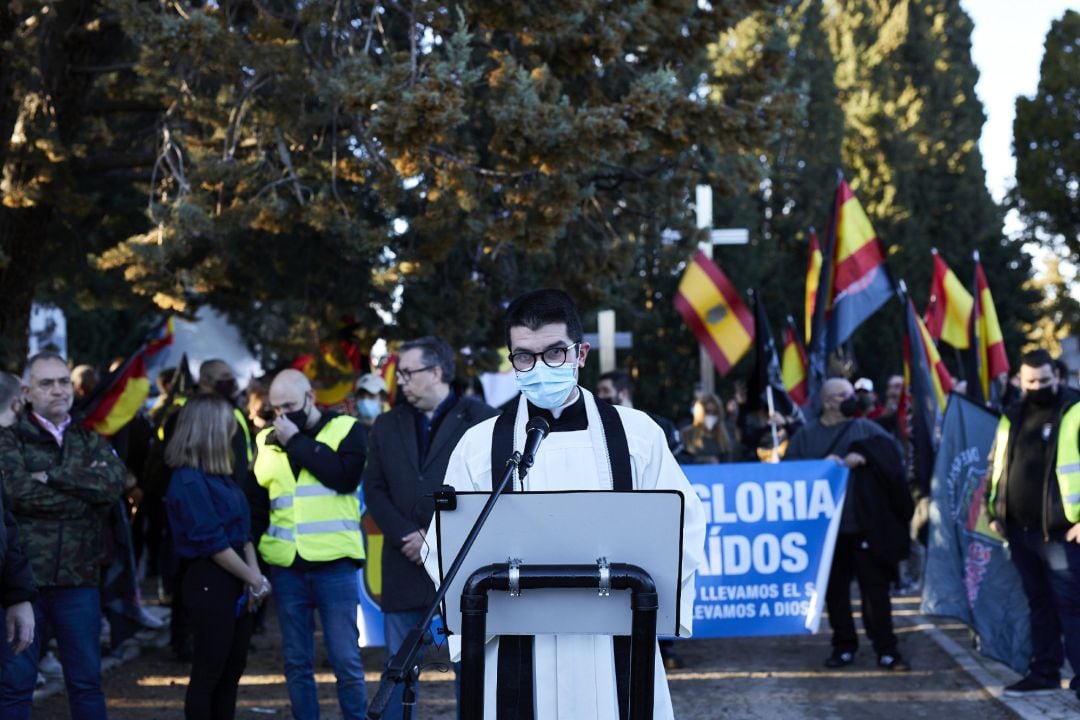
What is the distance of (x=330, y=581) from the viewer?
692 cm

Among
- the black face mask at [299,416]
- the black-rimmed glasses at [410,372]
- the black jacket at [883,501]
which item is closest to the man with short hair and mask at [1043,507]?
the black jacket at [883,501]

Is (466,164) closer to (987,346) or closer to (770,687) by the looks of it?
(770,687)

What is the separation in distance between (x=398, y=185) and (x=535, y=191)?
1.04m

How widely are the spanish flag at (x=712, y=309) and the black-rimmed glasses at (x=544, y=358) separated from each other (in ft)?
35.2

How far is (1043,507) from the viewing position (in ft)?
27.6

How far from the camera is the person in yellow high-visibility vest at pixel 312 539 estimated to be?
22.6 ft

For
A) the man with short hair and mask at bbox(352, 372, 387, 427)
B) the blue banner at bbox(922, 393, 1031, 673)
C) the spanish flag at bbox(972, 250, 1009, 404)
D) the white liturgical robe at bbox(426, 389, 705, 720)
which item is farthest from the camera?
the spanish flag at bbox(972, 250, 1009, 404)

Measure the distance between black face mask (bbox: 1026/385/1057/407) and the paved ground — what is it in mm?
1747

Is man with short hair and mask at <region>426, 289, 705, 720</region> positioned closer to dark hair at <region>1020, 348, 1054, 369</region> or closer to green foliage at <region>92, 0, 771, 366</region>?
dark hair at <region>1020, 348, 1054, 369</region>

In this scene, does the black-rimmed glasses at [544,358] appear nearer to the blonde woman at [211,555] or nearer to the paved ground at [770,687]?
the blonde woman at [211,555]

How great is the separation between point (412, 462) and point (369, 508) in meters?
0.32

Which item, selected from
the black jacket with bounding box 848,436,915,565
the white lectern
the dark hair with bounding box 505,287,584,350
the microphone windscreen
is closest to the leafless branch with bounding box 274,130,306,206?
the black jacket with bounding box 848,436,915,565

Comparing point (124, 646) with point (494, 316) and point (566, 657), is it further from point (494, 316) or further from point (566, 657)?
point (566, 657)

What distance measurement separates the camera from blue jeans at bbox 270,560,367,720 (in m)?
6.90
